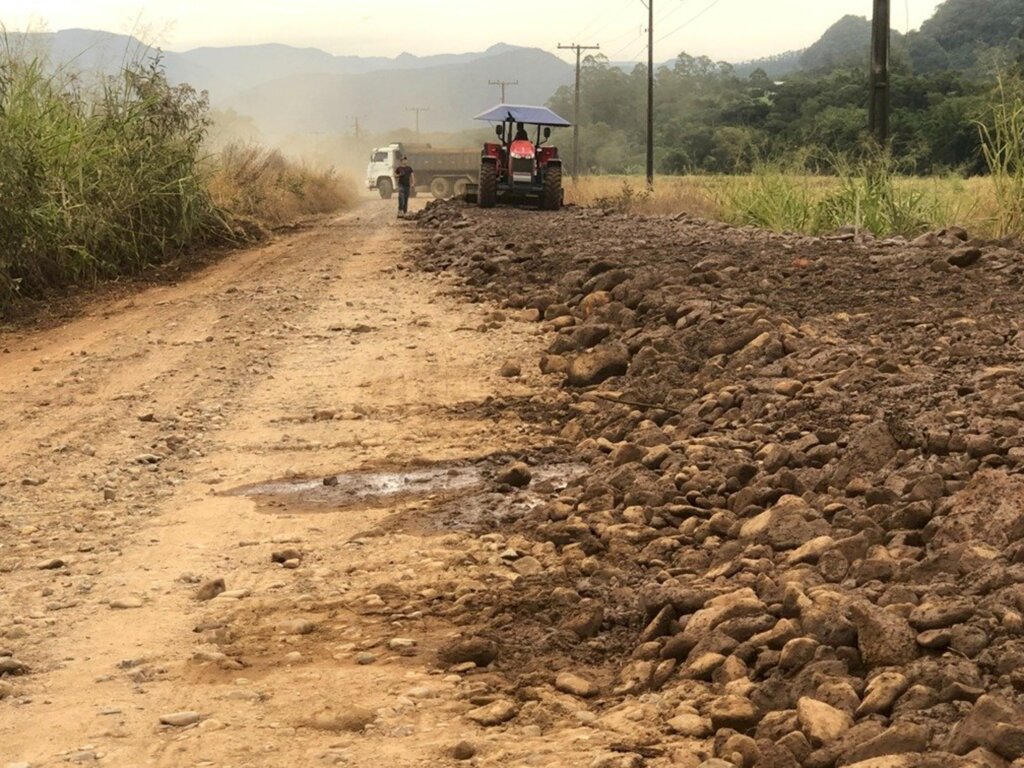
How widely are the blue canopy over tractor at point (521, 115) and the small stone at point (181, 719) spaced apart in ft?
84.7

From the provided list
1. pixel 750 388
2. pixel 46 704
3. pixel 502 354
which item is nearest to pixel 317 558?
pixel 46 704

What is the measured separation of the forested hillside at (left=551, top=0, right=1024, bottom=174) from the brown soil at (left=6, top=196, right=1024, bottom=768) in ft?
23.1

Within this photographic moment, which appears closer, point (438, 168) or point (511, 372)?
point (511, 372)

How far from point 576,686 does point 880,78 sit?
15.9 m

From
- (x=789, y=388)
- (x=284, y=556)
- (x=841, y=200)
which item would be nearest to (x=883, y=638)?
(x=284, y=556)

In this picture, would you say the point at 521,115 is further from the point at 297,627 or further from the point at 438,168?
the point at 297,627

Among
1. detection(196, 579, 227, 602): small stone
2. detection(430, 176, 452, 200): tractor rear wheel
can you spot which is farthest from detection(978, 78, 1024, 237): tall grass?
detection(430, 176, 452, 200): tractor rear wheel

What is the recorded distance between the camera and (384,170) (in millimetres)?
51438

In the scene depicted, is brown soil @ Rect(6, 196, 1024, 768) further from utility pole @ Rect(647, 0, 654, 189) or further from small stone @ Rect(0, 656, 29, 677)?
utility pole @ Rect(647, 0, 654, 189)

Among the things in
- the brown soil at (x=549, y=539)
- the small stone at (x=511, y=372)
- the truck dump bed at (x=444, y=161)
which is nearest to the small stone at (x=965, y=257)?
the brown soil at (x=549, y=539)

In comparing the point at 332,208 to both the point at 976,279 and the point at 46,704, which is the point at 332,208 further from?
the point at 46,704

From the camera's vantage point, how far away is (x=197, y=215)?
18.5m

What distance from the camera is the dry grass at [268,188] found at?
74.0 feet

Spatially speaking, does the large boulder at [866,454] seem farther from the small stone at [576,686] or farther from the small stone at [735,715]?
the small stone at [735,715]
